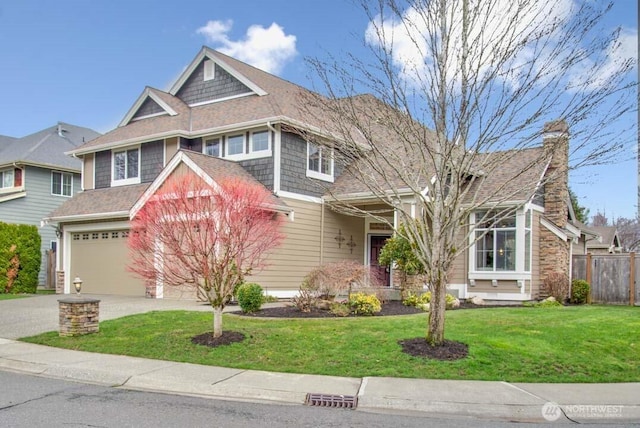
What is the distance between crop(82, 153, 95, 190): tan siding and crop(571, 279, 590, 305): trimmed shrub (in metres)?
18.7

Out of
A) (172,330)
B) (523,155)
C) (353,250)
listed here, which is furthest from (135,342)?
(523,155)

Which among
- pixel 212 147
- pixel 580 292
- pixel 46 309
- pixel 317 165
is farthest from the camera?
pixel 212 147

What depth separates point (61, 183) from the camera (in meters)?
27.7

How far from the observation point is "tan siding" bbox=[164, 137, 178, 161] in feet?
62.3

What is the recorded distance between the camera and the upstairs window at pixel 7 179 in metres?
26.8

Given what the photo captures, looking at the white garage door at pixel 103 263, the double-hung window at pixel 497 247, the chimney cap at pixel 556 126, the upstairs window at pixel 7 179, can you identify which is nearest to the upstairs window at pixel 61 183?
the upstairs window at pixel 7 179

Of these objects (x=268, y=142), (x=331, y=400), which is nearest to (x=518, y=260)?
(x=268, y=142)

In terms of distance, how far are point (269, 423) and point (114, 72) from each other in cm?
1879

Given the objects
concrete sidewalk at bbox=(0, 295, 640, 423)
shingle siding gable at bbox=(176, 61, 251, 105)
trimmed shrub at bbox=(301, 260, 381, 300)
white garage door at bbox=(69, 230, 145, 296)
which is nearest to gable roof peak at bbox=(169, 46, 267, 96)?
shingle siding gable at bbox=(176, 61, 251, 105)

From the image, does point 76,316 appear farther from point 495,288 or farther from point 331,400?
point 495,288

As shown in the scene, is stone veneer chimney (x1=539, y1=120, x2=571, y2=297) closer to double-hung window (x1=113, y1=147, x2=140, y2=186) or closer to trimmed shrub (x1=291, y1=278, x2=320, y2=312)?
trimmed shrub (x1=291, y1=278, x2=320, y2=312)

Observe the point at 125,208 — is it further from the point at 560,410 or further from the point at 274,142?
the point at 560,410

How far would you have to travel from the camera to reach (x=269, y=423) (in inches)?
226

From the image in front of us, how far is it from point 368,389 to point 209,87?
16148mm
